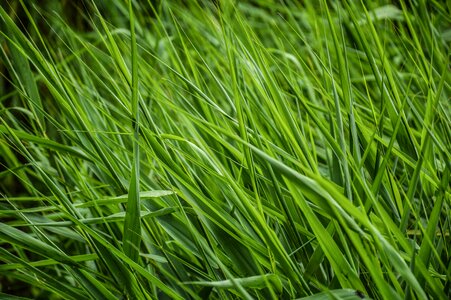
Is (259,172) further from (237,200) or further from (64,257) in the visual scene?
(64,257)

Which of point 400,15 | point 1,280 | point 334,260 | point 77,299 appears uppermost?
point 400,15

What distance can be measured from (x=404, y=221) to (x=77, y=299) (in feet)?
1.36

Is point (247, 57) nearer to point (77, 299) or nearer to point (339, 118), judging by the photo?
point (339, 118)

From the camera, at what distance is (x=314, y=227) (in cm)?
57

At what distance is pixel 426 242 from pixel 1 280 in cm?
103

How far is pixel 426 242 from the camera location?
57 cm

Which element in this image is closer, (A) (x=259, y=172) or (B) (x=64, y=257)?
(B) (x=64, y=257)

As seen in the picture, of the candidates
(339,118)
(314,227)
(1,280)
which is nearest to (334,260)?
(314,227)

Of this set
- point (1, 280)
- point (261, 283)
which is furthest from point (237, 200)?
point (1, 280)

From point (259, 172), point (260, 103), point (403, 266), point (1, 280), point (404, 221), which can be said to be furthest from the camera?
point (1, 280)

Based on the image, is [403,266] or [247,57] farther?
[247,57]

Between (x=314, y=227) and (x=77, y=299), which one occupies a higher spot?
(x=314, y=227)


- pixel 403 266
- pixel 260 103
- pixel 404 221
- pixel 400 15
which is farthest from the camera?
pixel 400 15

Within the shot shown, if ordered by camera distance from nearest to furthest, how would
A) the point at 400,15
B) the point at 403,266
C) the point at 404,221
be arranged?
the point at 403,266, the point at 404,221, the point at 400,15
